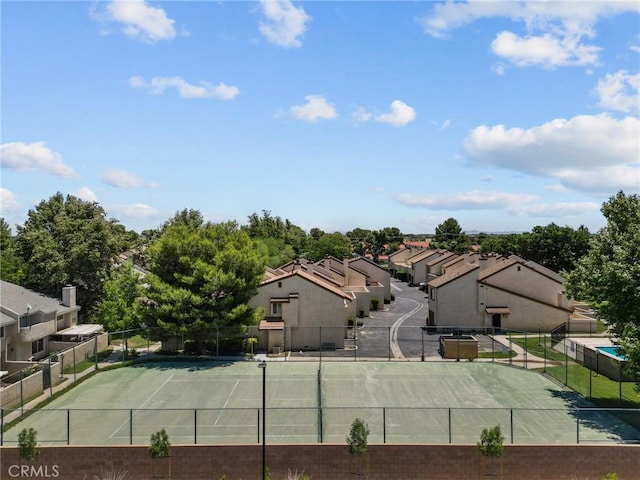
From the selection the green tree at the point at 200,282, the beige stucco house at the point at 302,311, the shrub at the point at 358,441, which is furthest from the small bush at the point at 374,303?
the shrub at the point at 358,441

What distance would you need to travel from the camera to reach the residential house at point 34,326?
112 feet

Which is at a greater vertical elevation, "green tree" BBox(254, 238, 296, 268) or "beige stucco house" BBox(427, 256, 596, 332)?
"green tree" BBox(254, 238, 296, 268)

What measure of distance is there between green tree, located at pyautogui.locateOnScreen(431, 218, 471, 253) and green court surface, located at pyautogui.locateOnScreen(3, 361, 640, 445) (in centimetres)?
10227

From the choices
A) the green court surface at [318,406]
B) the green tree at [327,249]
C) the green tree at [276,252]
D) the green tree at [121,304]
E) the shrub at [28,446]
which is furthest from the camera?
the green tree at [327,249]

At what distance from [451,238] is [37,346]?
13603 cm

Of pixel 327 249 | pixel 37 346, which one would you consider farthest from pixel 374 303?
pixel 327 249

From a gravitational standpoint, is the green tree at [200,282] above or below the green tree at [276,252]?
below

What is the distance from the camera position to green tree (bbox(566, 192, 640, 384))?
930 inches

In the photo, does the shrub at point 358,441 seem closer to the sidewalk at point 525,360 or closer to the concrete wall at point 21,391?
the concrete wall at point 21,391

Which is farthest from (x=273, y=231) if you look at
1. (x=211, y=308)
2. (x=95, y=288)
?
(x=211, y=308)

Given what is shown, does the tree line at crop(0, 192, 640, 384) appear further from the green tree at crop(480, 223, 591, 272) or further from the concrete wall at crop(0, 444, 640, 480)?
the green tree at crop(480, 223, 591, 272)

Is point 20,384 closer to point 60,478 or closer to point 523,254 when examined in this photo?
point 60,478

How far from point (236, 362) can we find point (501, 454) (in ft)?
69.8

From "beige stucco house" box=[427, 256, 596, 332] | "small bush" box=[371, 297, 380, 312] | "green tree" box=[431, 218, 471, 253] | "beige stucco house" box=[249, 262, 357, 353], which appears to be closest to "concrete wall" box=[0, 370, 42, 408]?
"beige stucco house" box=[249, 262, 357, 353]
